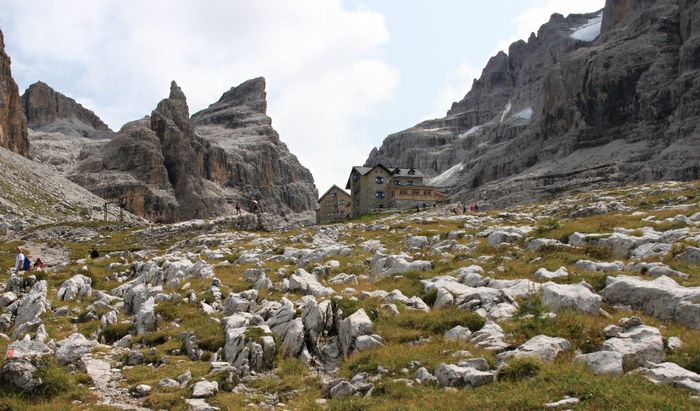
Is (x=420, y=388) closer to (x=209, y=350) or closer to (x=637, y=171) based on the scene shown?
(x=209, y=350)

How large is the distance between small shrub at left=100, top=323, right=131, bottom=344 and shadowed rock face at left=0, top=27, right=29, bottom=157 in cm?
14072

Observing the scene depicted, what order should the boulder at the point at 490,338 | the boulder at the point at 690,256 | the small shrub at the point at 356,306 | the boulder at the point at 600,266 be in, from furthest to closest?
the boulder at the point at 600,266
the boulder at the point at 690,256
the small shrub at the point at 356,306
the boulder at the point at 490,338

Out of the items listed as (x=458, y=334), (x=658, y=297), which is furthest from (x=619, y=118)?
(x=458, y=334)

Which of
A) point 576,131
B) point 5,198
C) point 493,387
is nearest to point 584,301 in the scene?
point 493,387

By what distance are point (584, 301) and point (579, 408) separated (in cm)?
615

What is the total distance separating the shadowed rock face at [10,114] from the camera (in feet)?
443

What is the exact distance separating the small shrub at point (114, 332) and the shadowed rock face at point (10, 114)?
462 ft

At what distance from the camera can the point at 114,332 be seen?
1970 cm

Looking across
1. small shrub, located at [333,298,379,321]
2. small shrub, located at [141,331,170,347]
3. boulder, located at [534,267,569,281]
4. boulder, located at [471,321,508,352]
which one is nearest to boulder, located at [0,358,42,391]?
small shrub, located at [141,331,170,347]

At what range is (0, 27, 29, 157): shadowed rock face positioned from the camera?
13512 centimetres

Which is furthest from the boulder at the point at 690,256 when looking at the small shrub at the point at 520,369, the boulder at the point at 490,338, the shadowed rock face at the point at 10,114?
the shadowed rock face at the point at 10,114

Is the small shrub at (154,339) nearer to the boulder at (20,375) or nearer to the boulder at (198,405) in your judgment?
the boulder at (20,375)

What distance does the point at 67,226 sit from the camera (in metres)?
67.6

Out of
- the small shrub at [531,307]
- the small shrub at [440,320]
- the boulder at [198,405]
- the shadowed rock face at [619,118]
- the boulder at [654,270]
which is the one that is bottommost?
the boulder at [198,405]
